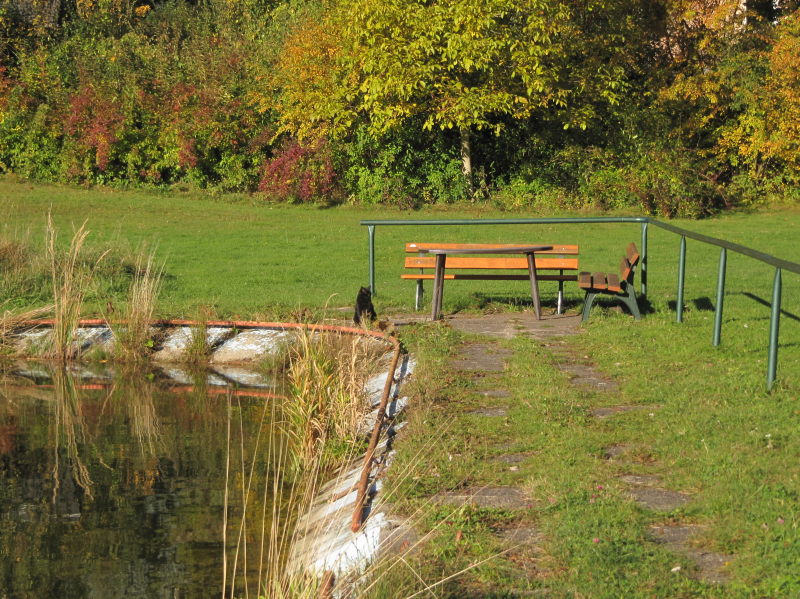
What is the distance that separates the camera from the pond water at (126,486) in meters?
5.77

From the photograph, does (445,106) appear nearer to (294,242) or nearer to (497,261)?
(294,242)

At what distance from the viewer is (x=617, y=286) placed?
1066cm

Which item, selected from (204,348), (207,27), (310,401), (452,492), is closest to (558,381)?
(310,401)

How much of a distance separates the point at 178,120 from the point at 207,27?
14.7 ft

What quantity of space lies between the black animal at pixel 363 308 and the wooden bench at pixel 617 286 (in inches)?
79.4

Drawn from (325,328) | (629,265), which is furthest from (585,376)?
(325,328)

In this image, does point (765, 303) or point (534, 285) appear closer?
point (534, 285)

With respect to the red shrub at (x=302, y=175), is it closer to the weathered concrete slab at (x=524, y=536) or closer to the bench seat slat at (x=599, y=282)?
the bench seat slat at (x=599, y=282)

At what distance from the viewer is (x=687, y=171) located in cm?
2450

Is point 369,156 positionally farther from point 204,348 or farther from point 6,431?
point 6,431

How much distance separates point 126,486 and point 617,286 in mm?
5270

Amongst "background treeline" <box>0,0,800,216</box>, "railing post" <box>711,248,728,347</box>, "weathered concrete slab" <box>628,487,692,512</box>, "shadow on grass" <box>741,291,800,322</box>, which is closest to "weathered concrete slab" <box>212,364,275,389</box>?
"railing post" <box>711,248,728,347</box>

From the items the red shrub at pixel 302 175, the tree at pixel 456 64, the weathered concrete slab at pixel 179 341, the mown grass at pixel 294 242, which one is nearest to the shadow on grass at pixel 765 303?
the mown grass at pixel 294 242

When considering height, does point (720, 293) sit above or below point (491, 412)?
above
